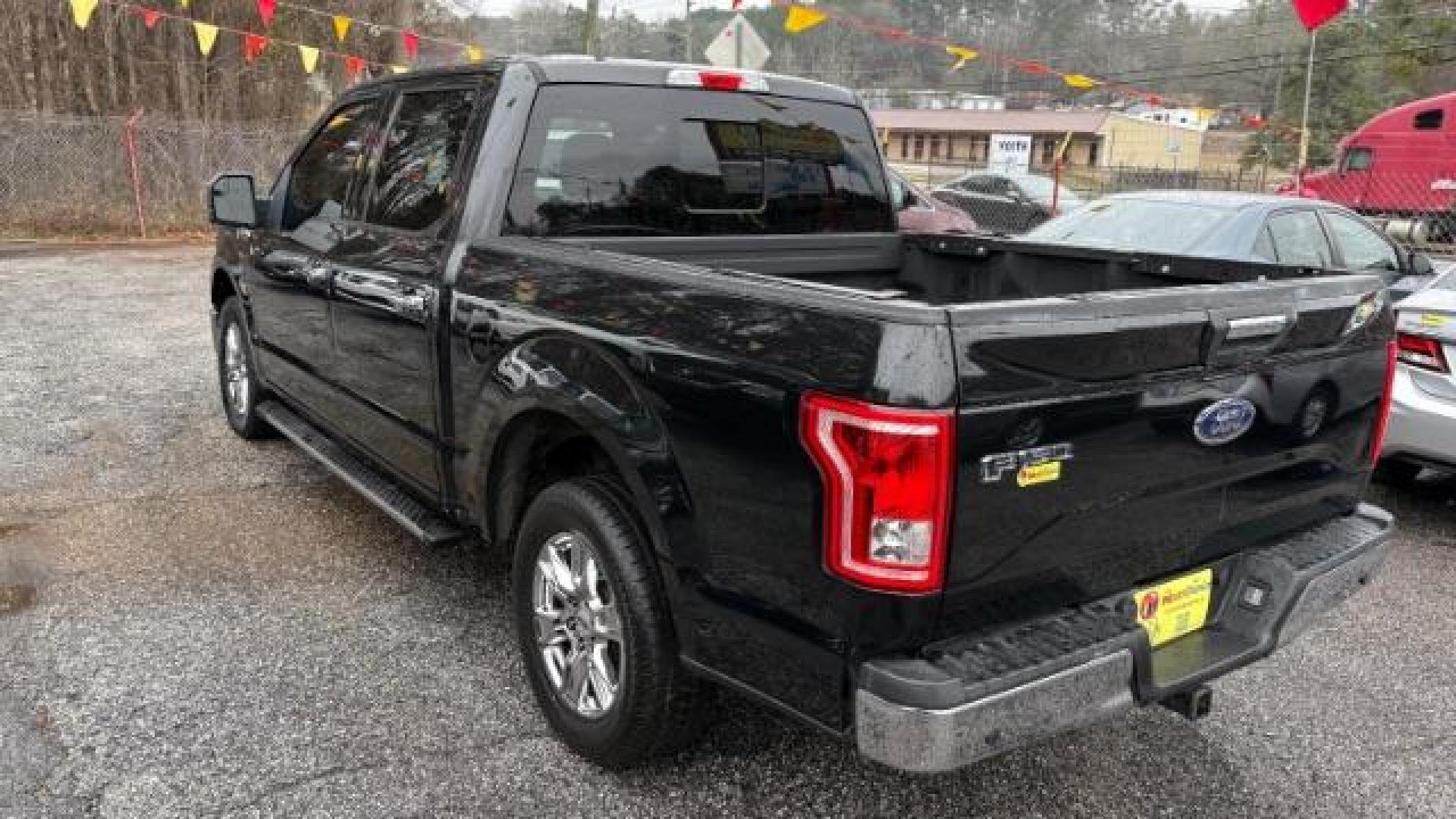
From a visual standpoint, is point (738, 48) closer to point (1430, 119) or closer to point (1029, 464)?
point (1029, 464)

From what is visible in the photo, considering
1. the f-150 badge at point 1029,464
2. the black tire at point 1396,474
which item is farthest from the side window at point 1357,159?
the f-150 badge at point 1029,464

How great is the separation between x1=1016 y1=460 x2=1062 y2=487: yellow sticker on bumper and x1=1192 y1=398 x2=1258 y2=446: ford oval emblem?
0.46 m

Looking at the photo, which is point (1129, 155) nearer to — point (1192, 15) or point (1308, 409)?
point (1192, 15)

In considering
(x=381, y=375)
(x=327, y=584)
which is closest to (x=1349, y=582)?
(x=381, y=375)

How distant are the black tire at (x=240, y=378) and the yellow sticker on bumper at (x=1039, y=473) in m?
4.52

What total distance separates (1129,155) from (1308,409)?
68801mm

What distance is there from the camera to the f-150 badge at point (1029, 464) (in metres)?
2.12

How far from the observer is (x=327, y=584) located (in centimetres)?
423

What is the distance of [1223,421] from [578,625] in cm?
173

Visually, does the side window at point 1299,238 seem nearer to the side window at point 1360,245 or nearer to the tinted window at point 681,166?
the side window at point 1360,245

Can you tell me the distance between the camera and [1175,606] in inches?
103

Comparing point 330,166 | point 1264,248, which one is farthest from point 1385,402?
point 1264,248

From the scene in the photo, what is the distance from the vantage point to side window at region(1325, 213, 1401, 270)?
7680 mm

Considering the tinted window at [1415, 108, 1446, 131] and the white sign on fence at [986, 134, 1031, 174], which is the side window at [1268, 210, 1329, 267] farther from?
the white sign on fence at [986, 134, 1031, 174]
